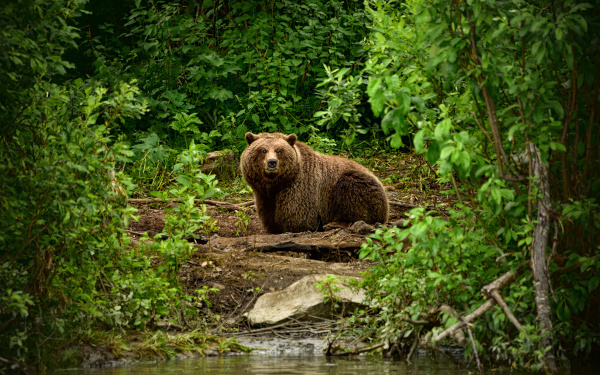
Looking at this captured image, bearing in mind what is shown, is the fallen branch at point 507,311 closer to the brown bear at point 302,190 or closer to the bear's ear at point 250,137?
the brown bear at point 302,190

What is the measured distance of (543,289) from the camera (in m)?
4.25

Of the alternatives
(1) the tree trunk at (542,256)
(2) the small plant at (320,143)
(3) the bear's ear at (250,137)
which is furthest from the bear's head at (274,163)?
Result: (1) the tree trunk at (542,256)

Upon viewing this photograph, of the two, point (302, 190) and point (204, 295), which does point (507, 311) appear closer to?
point (204, 295)

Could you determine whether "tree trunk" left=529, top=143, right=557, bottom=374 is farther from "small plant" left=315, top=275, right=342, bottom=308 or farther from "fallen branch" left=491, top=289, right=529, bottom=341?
"small plant" left=315, top=275, right=342, bottom=308

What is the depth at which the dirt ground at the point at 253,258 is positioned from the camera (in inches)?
259

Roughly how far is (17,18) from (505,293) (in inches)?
140

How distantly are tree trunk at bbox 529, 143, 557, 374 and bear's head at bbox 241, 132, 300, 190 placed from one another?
16.7ft

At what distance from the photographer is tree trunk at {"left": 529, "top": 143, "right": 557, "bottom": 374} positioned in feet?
13.9

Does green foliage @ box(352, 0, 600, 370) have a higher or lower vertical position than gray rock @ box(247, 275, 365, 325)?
higher

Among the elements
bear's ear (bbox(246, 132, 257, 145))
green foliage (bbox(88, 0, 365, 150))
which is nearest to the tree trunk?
bear's ear (bbox(246, 132, 257, 145))

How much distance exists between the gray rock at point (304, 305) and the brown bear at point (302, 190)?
3257 mm

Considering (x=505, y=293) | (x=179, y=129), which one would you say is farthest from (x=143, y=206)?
(x=505, y=293)

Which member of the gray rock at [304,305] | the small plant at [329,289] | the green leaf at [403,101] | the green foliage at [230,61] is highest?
the green foliage at [230,61]

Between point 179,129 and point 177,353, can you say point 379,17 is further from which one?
point 179,129
